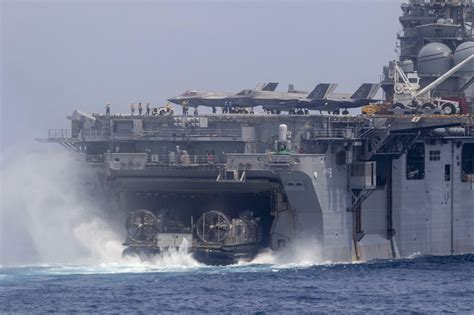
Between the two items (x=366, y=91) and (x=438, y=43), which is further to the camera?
(x=438, y=43)

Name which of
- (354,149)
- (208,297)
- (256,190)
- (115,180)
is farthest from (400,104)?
(208,297)

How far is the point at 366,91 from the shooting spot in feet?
295

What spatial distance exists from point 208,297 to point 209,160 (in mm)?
11886

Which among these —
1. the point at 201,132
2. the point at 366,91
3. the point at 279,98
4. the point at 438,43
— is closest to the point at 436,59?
the point at 438,43

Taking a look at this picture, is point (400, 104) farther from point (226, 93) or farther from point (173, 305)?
point (173, 305)

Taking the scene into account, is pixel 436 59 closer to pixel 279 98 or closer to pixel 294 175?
pixel 279 98

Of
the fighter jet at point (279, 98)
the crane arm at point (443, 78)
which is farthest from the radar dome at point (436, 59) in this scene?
the fighter jet at point (279, 98)

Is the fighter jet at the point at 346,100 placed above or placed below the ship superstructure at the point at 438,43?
below

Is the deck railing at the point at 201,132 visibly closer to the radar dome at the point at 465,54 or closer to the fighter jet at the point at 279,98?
the fighter jet at the point at 279,98

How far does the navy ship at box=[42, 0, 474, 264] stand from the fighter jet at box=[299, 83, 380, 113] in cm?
8

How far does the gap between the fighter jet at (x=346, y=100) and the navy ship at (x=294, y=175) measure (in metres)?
0.08

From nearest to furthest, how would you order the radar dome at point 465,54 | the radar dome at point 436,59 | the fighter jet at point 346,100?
the fighter jet at point 346,100
the radar dome at point 465,54
the radar dome at point 436,59

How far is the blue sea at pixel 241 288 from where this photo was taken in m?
67.6

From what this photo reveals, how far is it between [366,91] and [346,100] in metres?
1.60
